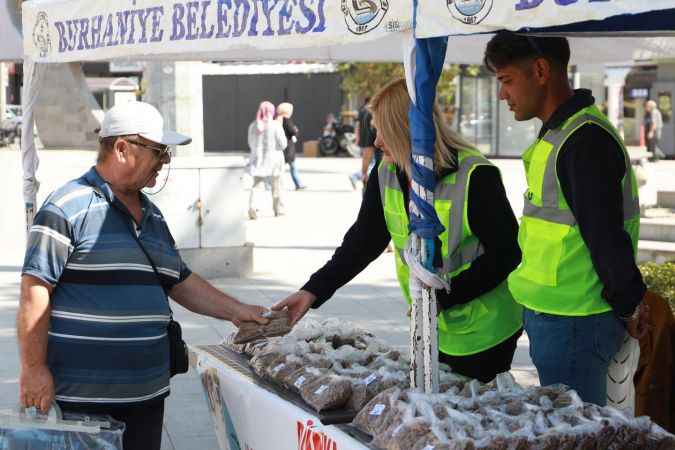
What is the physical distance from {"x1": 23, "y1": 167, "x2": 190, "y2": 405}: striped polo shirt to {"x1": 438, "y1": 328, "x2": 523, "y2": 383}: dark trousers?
1058 mm

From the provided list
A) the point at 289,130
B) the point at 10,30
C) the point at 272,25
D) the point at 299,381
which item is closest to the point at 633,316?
the point at 299,381

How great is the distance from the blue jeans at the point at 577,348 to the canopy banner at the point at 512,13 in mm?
970

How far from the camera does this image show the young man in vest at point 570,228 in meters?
3.32

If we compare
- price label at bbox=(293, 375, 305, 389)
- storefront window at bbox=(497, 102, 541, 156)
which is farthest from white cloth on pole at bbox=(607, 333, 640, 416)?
storefront window at bbox=(497, 102, 541, 156)

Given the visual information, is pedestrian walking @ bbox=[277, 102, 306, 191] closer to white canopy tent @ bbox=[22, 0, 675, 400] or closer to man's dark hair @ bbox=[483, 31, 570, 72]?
white canopy tent @ bbox=[22, 0, 675, 400]

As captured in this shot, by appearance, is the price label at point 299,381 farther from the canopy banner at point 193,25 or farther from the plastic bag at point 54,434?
the canopy banner at point 193,25

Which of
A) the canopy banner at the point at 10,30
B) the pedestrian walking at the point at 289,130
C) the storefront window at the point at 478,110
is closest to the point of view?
the canopy banner at the point at 10,30

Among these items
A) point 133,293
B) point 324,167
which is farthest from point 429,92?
point 324,167

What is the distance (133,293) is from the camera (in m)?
3.71

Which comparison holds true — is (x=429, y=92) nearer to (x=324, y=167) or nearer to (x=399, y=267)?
(x=399, y=267)

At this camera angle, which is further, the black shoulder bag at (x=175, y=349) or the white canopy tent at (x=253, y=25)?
the black shoulder bag at (x=175, y=349)

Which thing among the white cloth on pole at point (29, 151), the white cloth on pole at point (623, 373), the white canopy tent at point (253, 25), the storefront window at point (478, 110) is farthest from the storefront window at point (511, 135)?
the white cloth on pole at point (623, 373)

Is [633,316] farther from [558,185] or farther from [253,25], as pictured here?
[253,25]

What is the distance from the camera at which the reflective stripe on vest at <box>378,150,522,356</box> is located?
3.87 m
